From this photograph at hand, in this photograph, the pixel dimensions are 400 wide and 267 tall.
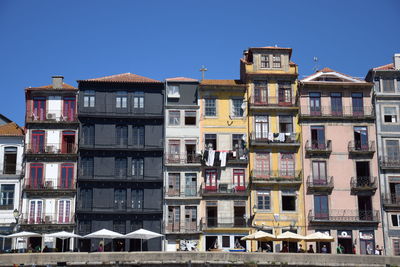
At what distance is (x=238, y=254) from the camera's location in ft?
Result: 147

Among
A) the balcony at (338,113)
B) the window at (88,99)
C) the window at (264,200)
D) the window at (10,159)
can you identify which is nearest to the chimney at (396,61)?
the balcony at (338,113)

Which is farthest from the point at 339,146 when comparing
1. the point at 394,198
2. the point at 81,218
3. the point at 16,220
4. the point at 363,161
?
the point at 16,220

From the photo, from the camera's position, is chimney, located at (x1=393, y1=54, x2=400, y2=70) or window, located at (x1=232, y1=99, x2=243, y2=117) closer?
window, located at (x1=232, y1=99, x2=243, y2=117)

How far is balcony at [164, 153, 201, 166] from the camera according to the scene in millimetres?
57562

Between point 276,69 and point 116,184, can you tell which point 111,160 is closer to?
point 116,184

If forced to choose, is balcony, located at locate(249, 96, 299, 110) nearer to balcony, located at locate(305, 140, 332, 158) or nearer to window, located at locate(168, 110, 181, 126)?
balcony, located at locate(305, 140, 332, 158)

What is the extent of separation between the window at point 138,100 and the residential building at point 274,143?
389 inches

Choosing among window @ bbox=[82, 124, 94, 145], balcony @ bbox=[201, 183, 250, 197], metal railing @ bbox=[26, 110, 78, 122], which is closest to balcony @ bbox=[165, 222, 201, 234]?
balcony @ bbox=[201, 183, 250, 197]

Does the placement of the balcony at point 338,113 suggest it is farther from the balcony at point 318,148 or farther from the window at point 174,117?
the window at point 174,117

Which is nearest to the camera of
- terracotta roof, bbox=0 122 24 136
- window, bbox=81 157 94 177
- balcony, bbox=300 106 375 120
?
window, bbox=81 157 94 177

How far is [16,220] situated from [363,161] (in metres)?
31.4

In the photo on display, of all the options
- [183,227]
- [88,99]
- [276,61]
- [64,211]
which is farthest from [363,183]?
[64,211]

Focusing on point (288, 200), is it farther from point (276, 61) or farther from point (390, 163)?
point (276, 61)

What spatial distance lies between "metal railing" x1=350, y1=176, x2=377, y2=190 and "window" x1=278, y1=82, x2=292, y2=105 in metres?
9.29
